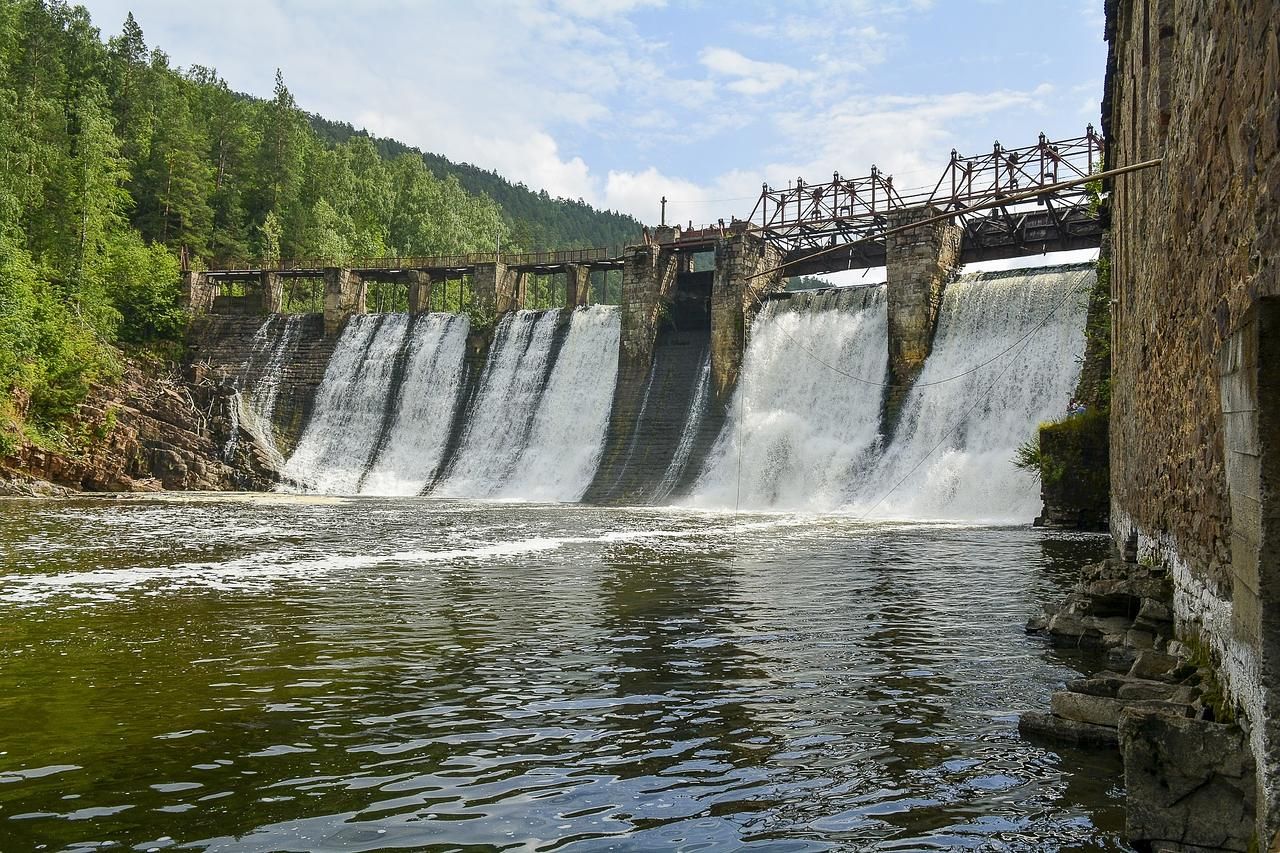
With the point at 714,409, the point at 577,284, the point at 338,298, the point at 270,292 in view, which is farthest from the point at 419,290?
the point at 714,409

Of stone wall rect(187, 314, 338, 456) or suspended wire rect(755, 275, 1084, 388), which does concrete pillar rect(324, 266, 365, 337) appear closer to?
stone wall rect(187, 314, 338, 456)

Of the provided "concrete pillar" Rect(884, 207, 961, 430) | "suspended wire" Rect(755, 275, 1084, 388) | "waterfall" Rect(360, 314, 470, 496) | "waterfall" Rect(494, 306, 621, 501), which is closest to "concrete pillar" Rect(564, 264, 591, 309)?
"waterfall" Rect(494, 306, 621, 501)

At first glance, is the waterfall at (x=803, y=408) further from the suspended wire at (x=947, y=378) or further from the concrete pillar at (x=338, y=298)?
the concrete pillar at (x=338, y=298)

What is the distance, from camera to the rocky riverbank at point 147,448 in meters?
39.5

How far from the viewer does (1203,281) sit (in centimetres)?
610

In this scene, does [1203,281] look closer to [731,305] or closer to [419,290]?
[731,305]

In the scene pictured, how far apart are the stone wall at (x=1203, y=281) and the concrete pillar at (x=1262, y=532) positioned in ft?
0.05

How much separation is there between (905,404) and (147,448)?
32.0m

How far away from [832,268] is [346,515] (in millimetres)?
24001

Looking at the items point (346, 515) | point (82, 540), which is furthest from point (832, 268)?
point (82, 540)

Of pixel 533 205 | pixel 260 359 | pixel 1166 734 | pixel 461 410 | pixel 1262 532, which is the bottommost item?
pixel 1166 734

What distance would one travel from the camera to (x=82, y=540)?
66.6 ft

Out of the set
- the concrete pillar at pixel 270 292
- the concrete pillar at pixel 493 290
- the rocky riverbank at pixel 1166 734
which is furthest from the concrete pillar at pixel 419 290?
the rocky riverbank at pixel 1166 734

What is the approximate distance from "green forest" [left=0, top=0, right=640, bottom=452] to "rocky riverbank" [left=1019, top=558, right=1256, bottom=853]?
132 ft
